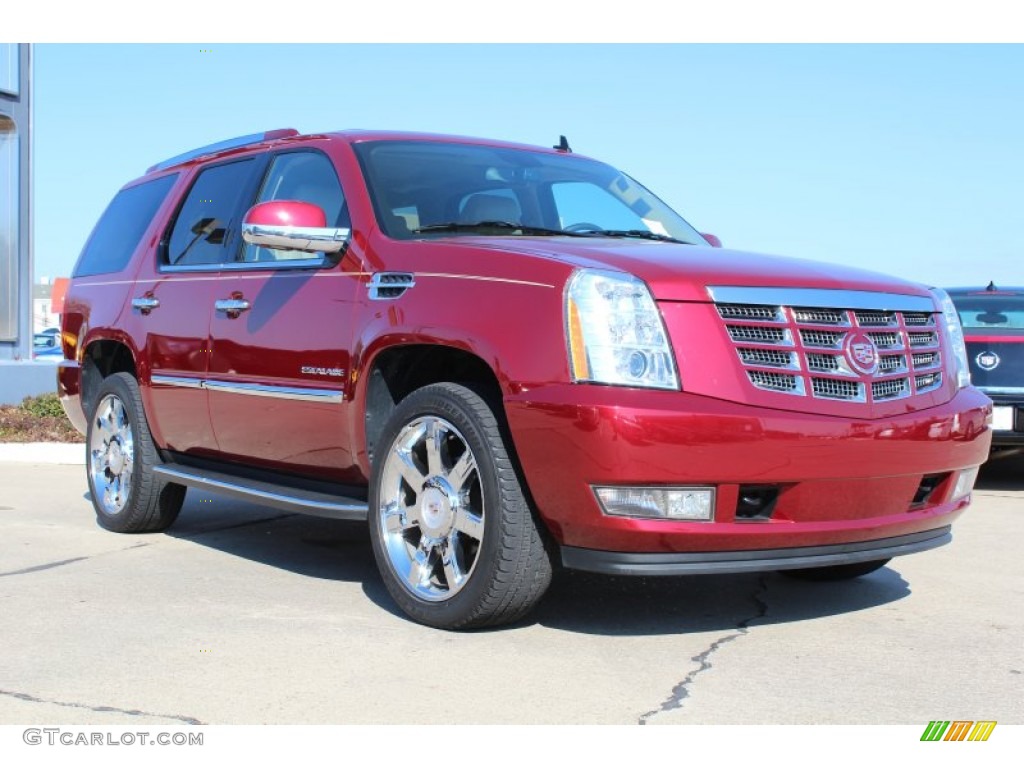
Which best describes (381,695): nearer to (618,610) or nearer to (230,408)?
(618,610)

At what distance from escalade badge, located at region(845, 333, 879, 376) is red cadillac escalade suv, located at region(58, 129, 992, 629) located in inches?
0.4

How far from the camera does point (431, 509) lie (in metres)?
4.51

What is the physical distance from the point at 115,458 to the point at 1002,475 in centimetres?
683

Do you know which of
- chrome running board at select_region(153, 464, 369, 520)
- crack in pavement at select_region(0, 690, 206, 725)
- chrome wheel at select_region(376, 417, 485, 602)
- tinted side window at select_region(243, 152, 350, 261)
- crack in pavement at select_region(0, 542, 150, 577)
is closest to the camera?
crack in pavement at select_region(0, 690, 206, 725)

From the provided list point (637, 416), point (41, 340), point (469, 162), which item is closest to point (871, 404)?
point (637, 416)

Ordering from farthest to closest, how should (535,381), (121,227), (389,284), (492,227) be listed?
(121,227)
(492,227)
(389,284)
(535,381)

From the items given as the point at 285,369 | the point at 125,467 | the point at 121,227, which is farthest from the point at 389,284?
the point at 121,227

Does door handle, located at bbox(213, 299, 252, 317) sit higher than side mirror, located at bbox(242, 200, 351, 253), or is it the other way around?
side mirror, located at bbox(242, 200, 351, 253)

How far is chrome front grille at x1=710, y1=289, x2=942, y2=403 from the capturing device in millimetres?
4141

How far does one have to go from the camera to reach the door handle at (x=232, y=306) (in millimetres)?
5535

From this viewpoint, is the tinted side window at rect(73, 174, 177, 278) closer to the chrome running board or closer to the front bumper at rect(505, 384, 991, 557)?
the chrome running board

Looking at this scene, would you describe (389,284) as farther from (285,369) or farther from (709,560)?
(709,560)

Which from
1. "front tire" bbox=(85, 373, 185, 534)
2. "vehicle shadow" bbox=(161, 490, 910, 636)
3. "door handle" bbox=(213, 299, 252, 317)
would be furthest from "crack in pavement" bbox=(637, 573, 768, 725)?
"front tire" bbox=(85, 373, 185, 534)

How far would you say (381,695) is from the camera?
368cm
